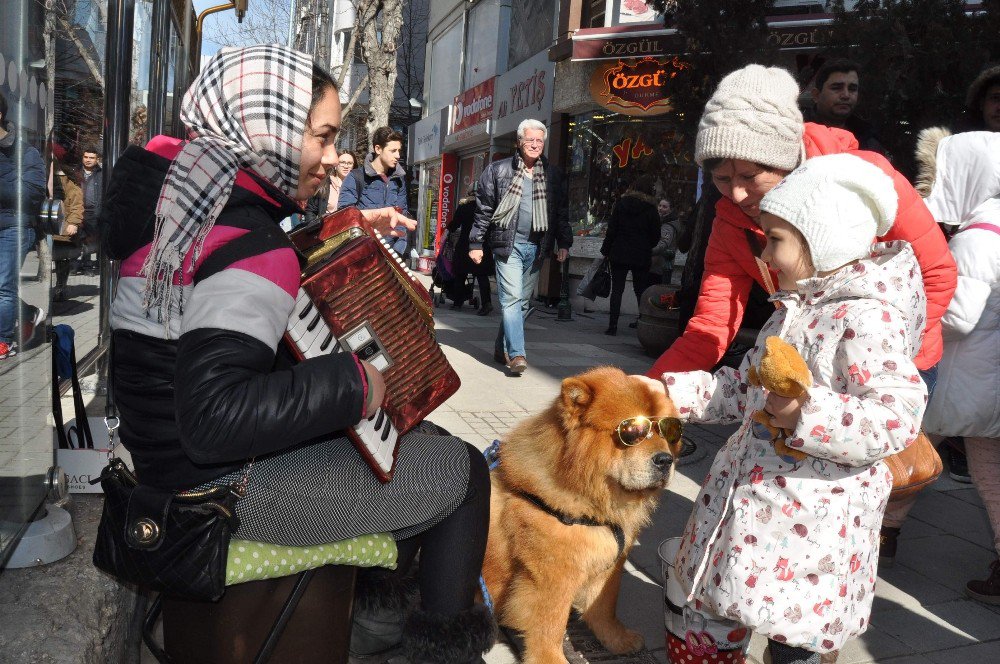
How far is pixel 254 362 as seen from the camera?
166 centimetres

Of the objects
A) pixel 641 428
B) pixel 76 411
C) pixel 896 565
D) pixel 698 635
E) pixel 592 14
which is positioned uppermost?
pixel 592 14

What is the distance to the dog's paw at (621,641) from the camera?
287 centimetres

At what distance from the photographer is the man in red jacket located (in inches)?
97.3

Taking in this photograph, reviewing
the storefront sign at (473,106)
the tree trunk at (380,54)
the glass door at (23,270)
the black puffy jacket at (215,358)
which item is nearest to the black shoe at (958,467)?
the black puffy jacket at (215,358)

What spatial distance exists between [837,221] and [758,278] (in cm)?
81

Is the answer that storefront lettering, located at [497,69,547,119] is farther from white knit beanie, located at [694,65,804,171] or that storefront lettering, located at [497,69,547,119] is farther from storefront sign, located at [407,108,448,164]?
white knit beanie, located at [694,65,804,171]

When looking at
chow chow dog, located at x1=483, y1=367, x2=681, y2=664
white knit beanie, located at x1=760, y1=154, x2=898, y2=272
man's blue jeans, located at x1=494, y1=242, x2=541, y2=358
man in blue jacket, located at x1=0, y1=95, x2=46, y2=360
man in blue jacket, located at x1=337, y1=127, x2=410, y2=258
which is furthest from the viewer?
man in blue jacket, located at x1=337, y1=127, x2=410, y2=258

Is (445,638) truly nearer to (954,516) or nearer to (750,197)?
(750,197)

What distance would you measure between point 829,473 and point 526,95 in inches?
614

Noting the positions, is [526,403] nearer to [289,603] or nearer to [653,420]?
[653,420]

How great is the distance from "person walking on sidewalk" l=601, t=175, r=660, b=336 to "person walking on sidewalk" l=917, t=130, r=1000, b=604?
734 cm

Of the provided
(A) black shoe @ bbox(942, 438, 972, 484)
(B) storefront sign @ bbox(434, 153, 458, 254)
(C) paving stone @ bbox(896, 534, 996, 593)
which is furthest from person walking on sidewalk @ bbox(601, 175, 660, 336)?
(B) storefront sign @ bbox(434, 153, 458, 254)

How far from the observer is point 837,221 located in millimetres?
2010

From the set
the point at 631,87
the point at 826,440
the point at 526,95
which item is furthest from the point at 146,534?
the point at 526,95
